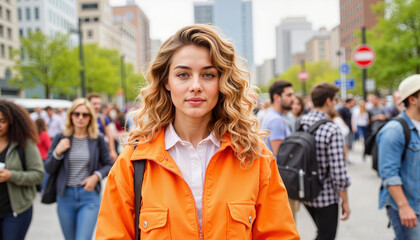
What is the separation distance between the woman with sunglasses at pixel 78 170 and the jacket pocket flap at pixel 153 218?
2.53 m

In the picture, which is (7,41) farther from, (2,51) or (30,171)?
(30,171)

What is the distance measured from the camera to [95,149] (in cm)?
459

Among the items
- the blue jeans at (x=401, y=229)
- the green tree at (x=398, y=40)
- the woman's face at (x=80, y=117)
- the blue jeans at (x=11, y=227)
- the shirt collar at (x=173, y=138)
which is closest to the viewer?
the shirt collar at (x=173, y=138)

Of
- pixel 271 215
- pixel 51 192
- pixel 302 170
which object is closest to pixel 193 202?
pixel 271 215

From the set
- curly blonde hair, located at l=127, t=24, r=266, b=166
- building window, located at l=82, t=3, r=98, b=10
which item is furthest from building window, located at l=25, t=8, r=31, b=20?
curly blonde hair, located at l=127, t=24, r=266, b=166

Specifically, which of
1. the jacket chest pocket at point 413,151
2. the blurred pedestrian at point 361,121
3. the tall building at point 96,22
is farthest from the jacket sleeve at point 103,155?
the tall building at point 96,22

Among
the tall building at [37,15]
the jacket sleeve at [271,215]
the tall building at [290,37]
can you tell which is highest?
the tall building at [290,37]

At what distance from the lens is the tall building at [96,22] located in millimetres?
85375

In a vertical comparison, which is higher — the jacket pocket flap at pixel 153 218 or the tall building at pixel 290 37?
the tall building at pixel 290 37

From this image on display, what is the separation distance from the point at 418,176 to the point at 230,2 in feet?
279

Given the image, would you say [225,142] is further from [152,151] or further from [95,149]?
[95,149]

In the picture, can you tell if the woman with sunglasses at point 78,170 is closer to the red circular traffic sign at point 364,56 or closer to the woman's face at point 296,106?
the woman's face at point 296,106

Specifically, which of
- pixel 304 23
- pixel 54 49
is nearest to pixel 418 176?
pixel 54 49

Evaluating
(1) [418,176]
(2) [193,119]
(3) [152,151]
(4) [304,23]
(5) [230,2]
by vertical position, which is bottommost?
(1) [418,176]
